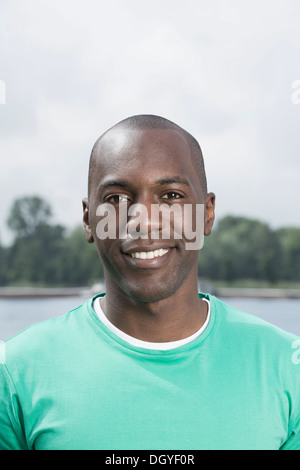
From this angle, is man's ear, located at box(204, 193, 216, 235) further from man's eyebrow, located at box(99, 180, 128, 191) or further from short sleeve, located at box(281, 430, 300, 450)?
short sleeve, located at box(281, 430, 300, 450)

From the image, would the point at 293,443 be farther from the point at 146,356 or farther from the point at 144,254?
the point at 144,254

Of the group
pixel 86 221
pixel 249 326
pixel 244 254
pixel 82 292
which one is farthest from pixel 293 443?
pixel 244 254

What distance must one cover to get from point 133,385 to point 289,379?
1.99 feet

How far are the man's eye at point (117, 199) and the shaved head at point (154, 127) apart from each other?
176 mm

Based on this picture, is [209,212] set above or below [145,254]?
above

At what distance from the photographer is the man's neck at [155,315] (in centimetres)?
219

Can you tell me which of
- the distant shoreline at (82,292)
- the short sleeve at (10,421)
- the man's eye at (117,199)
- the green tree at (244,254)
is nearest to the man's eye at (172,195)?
the man's eye at (117,199)

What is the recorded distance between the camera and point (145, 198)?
2053 mm

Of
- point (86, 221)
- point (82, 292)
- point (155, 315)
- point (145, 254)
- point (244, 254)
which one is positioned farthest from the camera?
point (244, 254)

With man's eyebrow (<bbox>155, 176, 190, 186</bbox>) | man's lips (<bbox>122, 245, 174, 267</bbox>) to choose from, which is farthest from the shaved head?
man's lips (<bbox>122, 245, 174, 267</bbox>)

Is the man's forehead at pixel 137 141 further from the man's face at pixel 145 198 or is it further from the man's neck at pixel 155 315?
the man's neck at pixel 155 315

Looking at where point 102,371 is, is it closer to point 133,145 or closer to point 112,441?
point 112,441

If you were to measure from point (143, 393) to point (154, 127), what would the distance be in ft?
3.23
